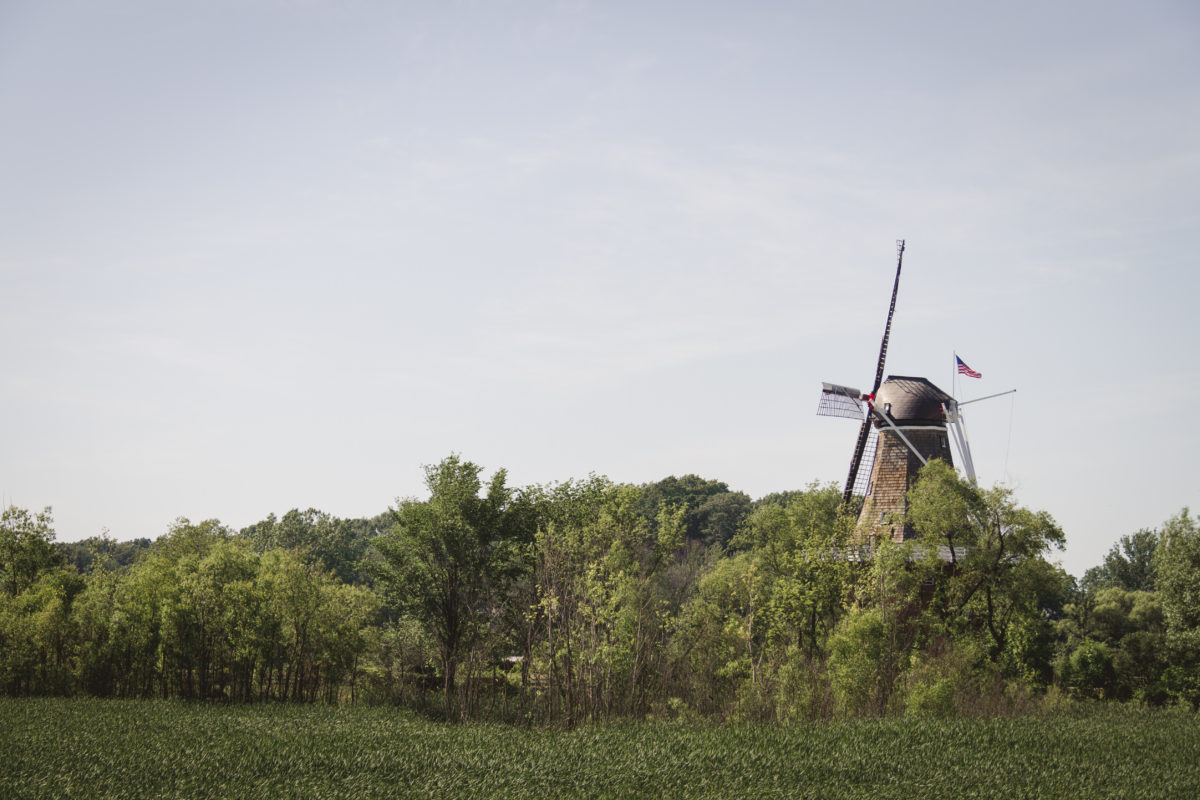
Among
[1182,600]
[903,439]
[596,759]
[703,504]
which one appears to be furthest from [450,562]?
[703,504]

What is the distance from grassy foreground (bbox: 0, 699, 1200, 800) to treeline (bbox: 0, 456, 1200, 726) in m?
3.72

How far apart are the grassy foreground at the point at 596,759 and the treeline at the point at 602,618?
3.72m

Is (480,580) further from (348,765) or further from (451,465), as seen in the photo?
(348,765)

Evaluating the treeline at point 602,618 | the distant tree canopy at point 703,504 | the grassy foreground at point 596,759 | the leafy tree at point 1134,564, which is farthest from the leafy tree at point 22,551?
the leafy tree at point 1134,564

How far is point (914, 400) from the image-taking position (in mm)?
47156

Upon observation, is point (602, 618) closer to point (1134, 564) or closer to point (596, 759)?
point (596, 759)

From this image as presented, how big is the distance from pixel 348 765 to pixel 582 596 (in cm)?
1287

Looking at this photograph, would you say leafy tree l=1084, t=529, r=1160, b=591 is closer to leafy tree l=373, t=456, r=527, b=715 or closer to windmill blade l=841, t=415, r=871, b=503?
windmill blade l=841, t=415, r=871, b=503

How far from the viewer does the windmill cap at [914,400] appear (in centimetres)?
4703

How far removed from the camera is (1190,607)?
132ft

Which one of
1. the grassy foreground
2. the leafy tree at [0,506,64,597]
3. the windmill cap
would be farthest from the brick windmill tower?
the leafy tree at [0,506,64,597]

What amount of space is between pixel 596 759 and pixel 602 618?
8.73 meters

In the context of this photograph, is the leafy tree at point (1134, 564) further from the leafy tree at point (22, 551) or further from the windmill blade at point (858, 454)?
the leafy tree at point (22, 551)

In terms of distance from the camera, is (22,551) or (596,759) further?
(22,551)
